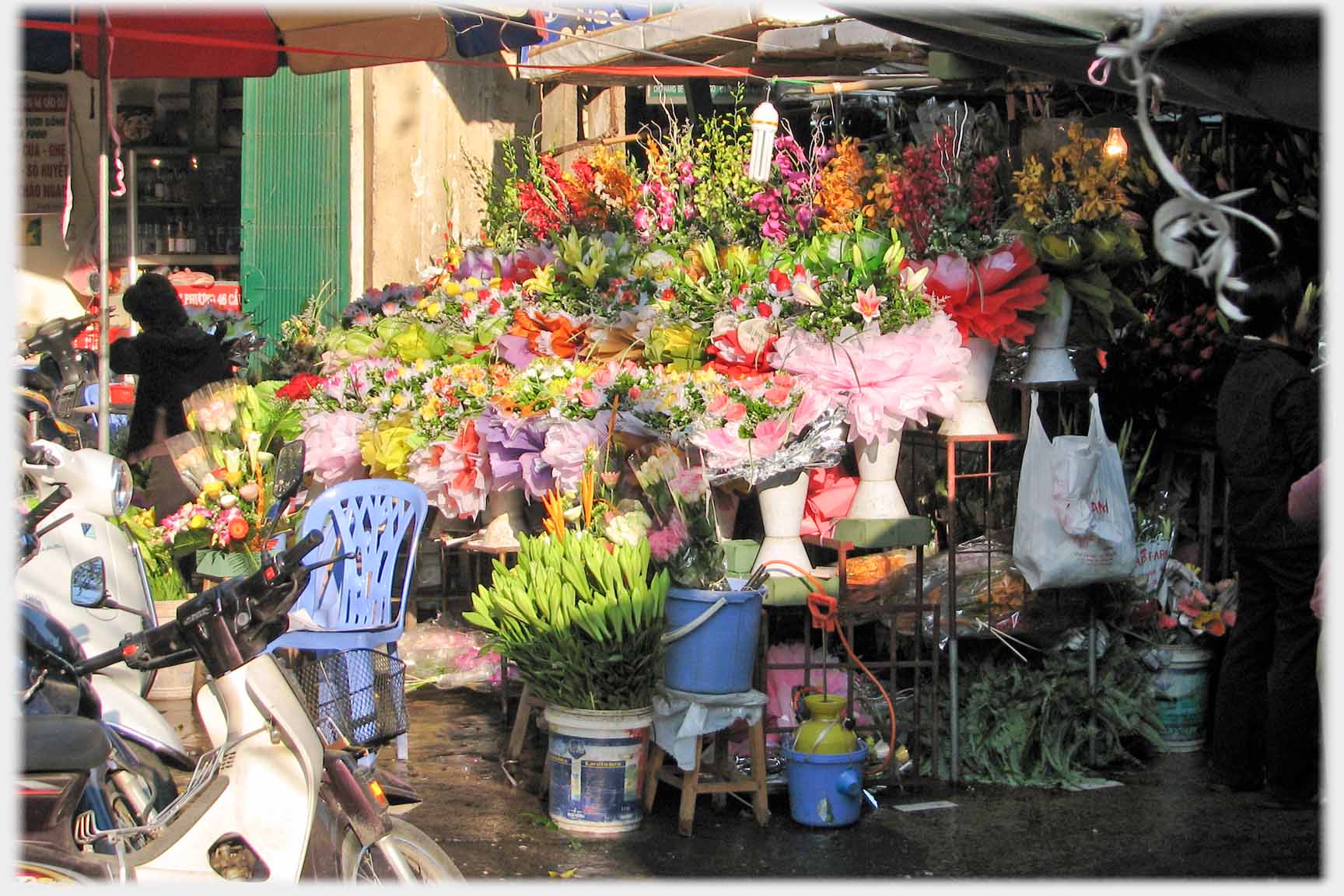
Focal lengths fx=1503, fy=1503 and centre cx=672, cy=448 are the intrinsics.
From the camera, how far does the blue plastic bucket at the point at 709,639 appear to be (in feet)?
15.6

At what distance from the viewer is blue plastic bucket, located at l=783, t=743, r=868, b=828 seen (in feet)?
15.8

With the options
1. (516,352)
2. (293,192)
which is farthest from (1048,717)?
(293,192)

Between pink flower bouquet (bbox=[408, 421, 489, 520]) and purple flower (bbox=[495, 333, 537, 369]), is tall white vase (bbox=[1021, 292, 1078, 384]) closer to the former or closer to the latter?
purple flower (bbox=[495, 333, 537, 369])

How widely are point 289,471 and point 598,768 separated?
5.73 ft

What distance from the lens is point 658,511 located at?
486 centimetres

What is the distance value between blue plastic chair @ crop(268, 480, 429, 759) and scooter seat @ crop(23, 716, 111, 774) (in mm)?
2140

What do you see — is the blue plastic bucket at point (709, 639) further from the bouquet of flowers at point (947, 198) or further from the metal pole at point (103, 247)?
the metal pole at point (103, 247)

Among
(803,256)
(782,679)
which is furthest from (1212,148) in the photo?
(782,679)

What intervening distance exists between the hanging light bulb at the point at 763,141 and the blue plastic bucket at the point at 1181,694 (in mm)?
2485

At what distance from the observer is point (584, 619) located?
4.64 meters

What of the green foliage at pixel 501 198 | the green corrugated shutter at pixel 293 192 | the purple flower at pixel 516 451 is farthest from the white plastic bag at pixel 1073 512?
the green corrugated shutter at pixel 293 192

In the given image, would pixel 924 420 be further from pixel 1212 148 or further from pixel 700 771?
pixel 1212 148

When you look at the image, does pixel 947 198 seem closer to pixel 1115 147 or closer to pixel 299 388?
pixel 1115 147

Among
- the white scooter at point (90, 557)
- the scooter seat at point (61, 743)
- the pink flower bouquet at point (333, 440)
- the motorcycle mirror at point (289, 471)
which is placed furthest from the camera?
the pink flower bouquet at point (333, 440)
